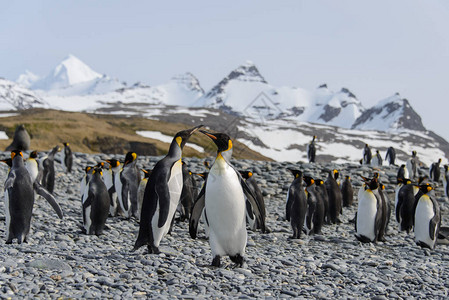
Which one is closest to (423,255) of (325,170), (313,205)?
(313,205)

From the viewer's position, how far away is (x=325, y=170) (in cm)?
1727

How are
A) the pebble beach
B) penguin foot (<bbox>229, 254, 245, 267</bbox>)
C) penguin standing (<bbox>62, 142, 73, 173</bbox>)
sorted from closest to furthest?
the pebble beach < penguin foot (<bbox>229, 254, 245, 267</bbox>) < penguin standing (<bbox>62, 142, 73, 173</bbox>)

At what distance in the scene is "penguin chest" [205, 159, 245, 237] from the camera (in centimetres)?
527

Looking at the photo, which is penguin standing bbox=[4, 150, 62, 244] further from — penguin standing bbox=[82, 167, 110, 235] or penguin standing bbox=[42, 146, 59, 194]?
penguin standing bbox=[42, 146, 59, 194]

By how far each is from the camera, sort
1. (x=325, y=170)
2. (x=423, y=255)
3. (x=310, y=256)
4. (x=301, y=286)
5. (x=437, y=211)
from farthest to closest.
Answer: (x=325, y=170)
(x=437, y=211)
(x=423, y=255)
(x=310, y=256)
(x=301, y=286)

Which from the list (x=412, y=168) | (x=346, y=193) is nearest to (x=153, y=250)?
(x=346, y=193)

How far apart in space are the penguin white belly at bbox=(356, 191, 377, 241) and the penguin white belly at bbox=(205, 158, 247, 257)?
401cm

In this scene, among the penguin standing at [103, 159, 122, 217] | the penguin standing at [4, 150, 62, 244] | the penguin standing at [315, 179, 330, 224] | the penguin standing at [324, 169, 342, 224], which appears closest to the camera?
the penguin standing at [4, 150, 62, 244]

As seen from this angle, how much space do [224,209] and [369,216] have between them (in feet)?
13.9

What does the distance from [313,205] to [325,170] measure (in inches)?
338

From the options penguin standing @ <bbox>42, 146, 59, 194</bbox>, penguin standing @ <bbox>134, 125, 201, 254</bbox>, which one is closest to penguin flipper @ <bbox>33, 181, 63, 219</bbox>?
penguin standing @ <bbox>134, 125, 201, 254</bbox>

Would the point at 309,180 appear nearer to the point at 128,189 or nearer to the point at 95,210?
the point at 128,189

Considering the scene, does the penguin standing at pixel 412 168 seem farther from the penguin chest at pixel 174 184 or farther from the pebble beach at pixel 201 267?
the penguin chest at pixel 174 184

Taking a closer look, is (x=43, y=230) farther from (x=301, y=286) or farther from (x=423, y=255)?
(x=423, y=255)
